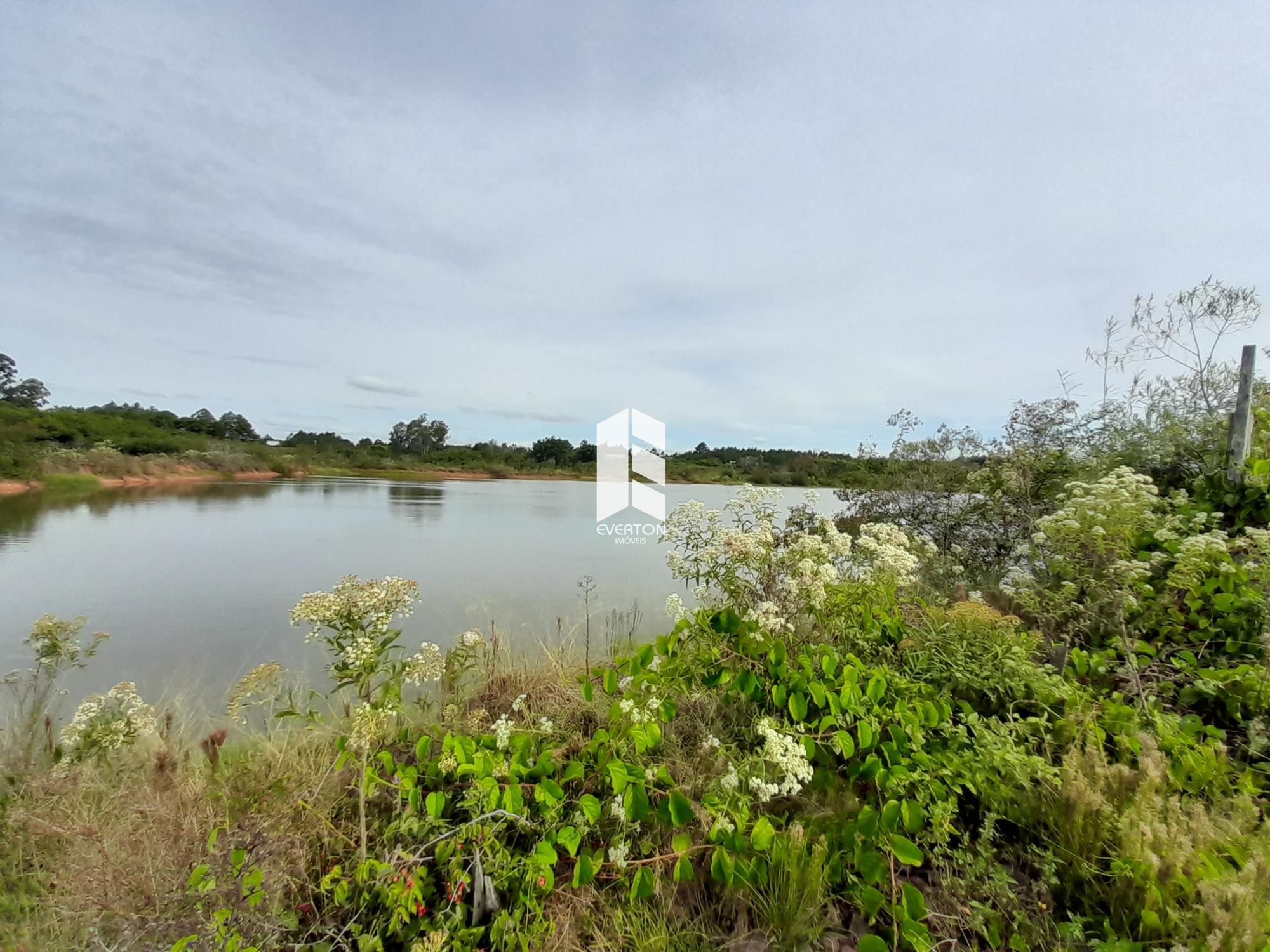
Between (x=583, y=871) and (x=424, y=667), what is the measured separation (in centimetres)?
69

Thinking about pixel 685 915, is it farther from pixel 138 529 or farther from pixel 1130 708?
pixel 138 529

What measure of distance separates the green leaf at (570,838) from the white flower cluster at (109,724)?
5.27 ft

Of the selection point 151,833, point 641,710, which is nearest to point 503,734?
point 641,710

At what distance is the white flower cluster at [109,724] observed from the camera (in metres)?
1.60

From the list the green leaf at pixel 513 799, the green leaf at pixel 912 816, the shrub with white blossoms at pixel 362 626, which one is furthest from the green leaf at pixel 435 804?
the green leaf at pixel 912 816

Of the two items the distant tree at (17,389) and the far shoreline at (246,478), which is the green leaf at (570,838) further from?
the distant tree at (17,389)

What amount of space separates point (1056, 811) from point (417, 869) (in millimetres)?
1712

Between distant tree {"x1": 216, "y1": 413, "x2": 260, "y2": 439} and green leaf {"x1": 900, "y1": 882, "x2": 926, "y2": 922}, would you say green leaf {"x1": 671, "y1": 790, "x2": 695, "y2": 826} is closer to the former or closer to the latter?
green leaf {"x1": 900, "y1": 882, "x2": 926, "y2": 922}

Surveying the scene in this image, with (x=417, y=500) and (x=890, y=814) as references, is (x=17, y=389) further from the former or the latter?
(x=890, y=814)

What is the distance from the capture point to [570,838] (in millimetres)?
1197

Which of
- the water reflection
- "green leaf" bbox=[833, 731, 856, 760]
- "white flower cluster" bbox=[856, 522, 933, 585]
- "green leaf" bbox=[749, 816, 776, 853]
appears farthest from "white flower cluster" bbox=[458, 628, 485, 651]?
the water reflection

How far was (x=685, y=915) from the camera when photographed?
47.9 inches

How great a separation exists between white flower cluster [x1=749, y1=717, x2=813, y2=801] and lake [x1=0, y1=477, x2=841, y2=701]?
1.29 m

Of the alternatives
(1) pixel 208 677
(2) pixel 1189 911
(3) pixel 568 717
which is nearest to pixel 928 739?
(2) pixel 1189 911
